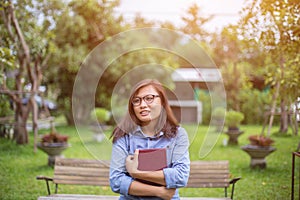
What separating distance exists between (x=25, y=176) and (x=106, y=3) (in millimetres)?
8435

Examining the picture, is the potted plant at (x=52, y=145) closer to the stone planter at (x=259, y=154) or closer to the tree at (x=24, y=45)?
the tree at (x=24, y=45)

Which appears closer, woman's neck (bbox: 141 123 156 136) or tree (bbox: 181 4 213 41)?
woman's neck (bbox: 141 123 156 136)

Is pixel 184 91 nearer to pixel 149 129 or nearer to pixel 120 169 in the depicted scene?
pixel 149 129

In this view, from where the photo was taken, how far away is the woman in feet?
6.80

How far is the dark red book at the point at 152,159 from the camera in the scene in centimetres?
205

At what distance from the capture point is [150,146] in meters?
2.16

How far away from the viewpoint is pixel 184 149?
2.16 metres

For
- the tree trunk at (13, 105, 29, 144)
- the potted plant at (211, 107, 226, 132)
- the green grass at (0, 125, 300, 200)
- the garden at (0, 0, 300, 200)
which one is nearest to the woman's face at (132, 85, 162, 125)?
the garden at (0, 0, 300, 200)

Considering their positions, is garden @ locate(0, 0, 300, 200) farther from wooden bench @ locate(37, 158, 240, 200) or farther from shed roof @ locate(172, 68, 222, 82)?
wooden bench @ locate(37, 158, 240, 200)

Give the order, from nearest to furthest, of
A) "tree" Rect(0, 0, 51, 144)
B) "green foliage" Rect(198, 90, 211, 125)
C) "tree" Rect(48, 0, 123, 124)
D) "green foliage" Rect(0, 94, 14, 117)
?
"tree" Rect(0, 0, 51, 144) < "green foliage" Rect(0, 94, 14, 117) < "tree" Rect(48, 0, 123, 124) < "green foliage" Rect(198, 90, 211, 125)

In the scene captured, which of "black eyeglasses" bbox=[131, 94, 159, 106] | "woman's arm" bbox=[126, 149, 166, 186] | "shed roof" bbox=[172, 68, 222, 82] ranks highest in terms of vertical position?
"shed roof" bbox=[172, 68, 222, 82]

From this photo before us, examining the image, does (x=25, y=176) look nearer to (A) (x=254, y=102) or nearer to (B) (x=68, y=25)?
(B) (x=68, y=25)

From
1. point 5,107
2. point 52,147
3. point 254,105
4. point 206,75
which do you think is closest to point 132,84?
point 206,75

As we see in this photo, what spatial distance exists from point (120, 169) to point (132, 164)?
0.11m
